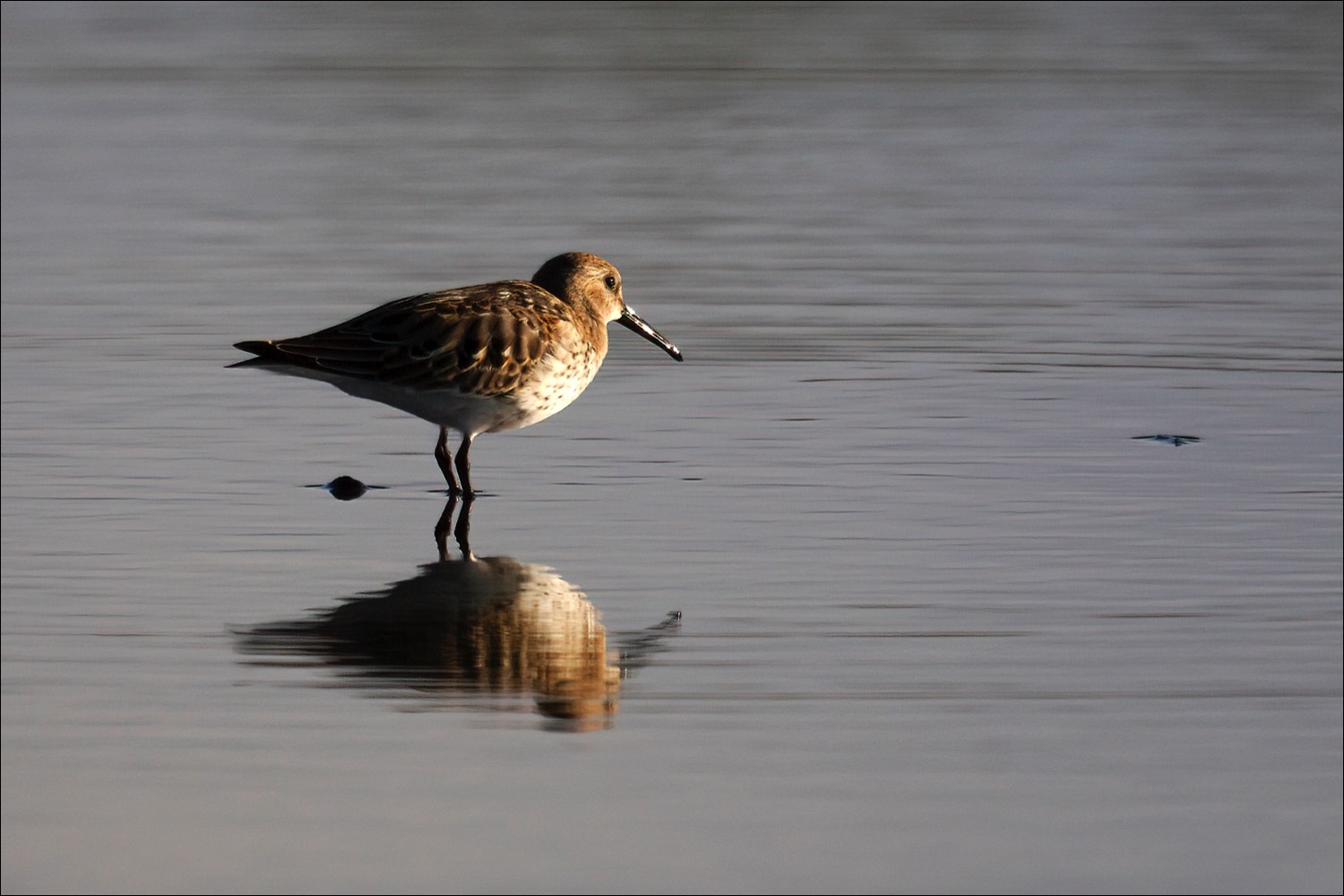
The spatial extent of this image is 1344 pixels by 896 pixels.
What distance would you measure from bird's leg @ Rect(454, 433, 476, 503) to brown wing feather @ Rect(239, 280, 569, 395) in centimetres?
30

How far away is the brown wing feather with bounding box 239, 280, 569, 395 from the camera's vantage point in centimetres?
1031

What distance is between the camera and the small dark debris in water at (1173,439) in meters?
11.2

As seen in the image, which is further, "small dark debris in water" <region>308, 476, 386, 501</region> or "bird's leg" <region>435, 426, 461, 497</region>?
"bird's leg" <region>435, 426, 461, 497</region>

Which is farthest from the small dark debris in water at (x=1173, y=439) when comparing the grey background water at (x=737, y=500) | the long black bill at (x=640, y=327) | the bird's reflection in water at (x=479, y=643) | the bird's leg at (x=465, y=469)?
the bird's reflection in water at (x=479, y=643)

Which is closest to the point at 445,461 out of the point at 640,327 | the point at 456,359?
the point at 456,359

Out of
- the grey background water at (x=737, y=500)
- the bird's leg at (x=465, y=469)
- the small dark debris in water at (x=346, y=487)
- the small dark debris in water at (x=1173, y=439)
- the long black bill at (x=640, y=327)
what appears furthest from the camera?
the long black bill at (x=640, y=327)

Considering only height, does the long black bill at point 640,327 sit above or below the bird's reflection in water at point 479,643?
above

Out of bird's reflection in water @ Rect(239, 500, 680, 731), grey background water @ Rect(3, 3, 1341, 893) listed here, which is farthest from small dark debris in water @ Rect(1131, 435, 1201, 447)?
bird's reflection in water @ Rect(239, 500, 680, 731)

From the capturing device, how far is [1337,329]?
46.3 feet

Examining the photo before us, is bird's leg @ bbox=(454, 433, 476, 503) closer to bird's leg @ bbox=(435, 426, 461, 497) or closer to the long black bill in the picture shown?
bird's leg @ bbox=(435, 426, 461, 497)

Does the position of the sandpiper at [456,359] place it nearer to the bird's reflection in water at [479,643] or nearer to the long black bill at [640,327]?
the long black bill at [640,327]

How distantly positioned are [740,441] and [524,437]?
50.0 inches

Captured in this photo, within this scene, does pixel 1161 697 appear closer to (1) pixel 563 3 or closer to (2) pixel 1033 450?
(2) pixel 1033 450

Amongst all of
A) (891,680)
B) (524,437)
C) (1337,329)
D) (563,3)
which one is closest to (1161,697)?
(891,680)
